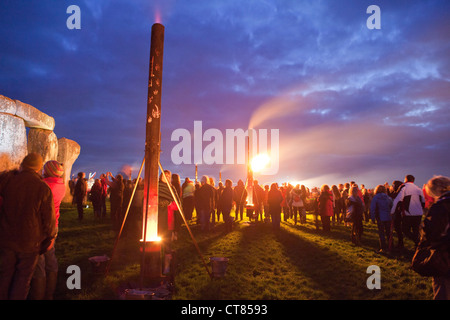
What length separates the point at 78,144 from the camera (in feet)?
74.9

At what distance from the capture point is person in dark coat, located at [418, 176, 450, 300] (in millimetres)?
3295

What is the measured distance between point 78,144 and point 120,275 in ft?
65.8

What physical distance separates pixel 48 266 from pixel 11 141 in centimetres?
1334

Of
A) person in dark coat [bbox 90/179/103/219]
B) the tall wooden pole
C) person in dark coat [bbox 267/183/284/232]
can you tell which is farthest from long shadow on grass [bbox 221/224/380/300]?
person in dark coat [bbox 90/179/103/219]

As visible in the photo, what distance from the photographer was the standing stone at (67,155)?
2128 centimetres

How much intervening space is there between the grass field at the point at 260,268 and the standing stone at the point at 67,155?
39.9 feet

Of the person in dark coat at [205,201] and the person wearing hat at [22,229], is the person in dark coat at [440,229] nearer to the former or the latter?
the person wearing hat at [22,229]

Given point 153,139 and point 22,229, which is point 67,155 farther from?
point 22,229

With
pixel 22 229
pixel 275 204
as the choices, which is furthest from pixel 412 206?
pixel 22 229

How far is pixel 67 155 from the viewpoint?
2153 cm

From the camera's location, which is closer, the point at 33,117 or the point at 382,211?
the point at 382,211

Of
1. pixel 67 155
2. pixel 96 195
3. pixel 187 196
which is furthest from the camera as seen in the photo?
pixel 67 155

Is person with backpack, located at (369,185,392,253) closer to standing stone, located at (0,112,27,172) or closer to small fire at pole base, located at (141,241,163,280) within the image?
small fire at pole base, located at (141,241,163,280)

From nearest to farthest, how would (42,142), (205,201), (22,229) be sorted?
(22,229) < (205,201) < (42,142)
